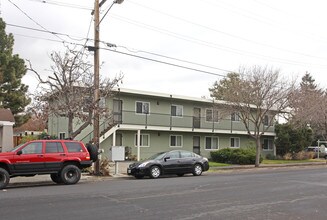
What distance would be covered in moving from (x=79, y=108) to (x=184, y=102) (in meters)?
17.5

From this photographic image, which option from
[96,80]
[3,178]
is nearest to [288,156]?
[96,80]

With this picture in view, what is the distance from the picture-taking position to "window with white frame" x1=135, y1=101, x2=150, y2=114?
32.8m

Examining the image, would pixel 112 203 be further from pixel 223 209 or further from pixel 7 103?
pixel 7 103

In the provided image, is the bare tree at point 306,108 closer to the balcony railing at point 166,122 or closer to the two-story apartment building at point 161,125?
the two-story apartment building at point 161,125

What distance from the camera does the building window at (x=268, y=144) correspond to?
141 ft

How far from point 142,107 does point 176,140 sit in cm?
479

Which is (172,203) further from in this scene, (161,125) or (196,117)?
(196,117)

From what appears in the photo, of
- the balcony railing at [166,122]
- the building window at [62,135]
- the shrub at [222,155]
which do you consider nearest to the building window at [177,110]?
the balcony railing at [166,122]

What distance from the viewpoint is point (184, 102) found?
118ft

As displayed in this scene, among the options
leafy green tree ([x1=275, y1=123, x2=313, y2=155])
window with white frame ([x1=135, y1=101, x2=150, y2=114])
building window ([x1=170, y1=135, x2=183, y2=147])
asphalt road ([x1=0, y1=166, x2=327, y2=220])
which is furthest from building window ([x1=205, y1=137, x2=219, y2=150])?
asphalt road ([x1=0, y1=166, x2=327, y2=220])

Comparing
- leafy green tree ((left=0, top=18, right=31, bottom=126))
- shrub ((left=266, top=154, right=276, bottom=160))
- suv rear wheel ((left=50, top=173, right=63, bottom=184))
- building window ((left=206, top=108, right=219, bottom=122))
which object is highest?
leafy green tree ((left=0, top=18, right=31, bottom=126))

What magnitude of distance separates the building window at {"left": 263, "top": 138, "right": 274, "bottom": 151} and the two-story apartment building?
4521mm

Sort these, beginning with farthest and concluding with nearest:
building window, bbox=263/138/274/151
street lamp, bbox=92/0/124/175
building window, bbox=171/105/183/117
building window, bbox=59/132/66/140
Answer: building window, bbox=263/138/274/151, building window, bbox=171/105/183/117, building window, bbox=59/132/66/140, street lamp, bbox=92/0/124/175

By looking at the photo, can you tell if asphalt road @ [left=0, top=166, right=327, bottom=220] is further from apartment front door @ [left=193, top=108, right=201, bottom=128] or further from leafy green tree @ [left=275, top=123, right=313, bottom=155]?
leafy green tree @ [left=275, top=123, right=313, bottom=155]
